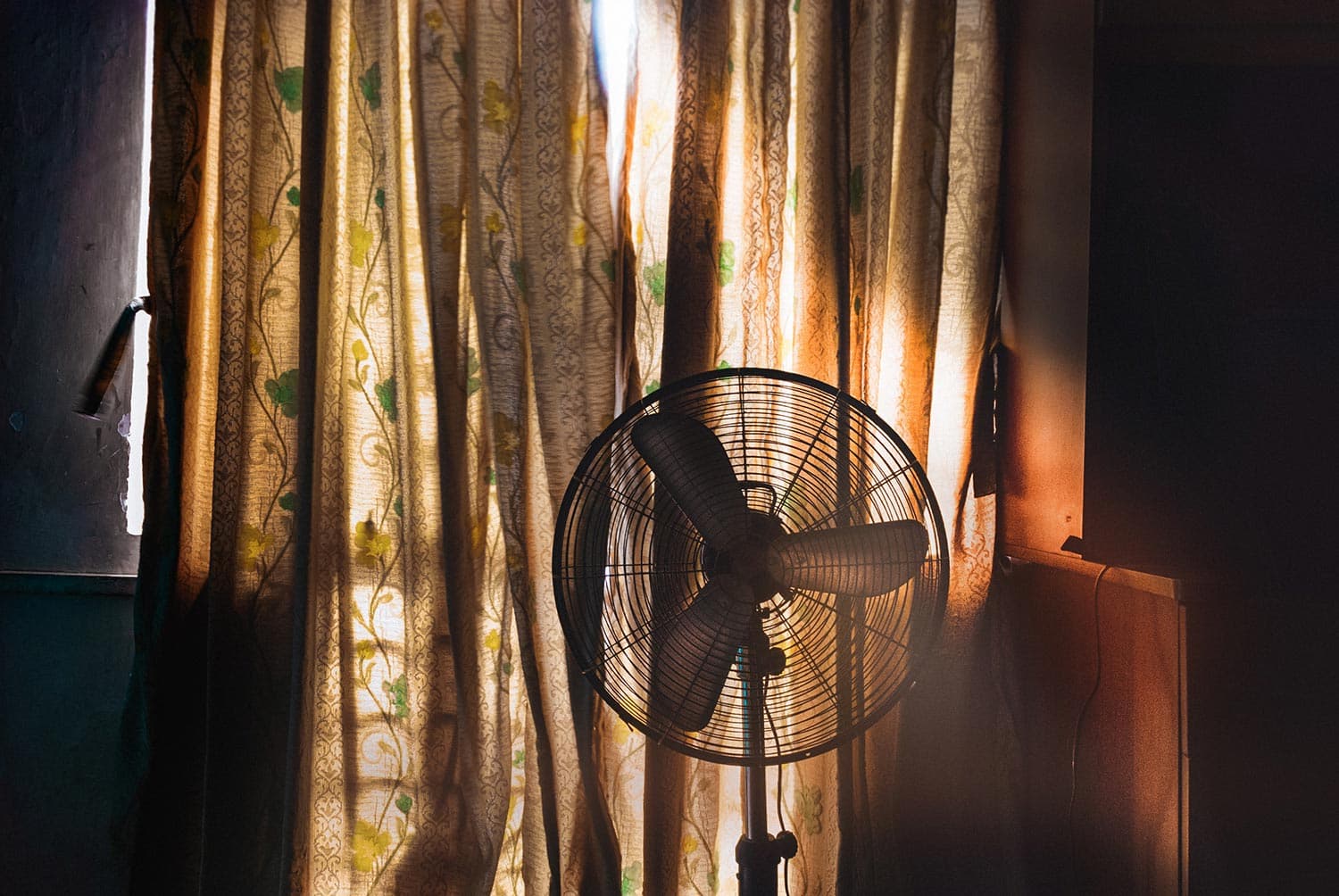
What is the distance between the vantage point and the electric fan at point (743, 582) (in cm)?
104

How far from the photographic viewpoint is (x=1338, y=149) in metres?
1.16

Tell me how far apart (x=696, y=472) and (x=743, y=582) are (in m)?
0.15

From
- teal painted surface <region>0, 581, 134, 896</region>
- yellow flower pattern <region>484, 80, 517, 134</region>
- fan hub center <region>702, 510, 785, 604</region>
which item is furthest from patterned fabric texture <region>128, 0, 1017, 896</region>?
fan hub center <region>702, 510, 785, 604</region>

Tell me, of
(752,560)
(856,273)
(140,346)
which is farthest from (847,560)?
(140,346)

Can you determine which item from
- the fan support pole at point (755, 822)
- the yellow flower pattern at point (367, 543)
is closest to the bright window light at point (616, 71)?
the yellow flower pattern at point (367, 543)

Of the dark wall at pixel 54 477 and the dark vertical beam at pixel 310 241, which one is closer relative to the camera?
the dark vertical beam at pixel 310 241

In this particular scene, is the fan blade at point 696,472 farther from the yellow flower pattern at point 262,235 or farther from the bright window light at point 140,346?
the bright window light at point 140,346

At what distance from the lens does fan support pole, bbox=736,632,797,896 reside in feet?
3.47

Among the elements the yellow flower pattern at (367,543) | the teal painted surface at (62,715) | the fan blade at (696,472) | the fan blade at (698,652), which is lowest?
the teal painted surface at (62,715)

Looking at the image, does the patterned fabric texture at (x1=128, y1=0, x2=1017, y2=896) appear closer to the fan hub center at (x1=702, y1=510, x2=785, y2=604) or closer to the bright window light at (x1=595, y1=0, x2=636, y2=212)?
the bright window light at (x1=595, y1=0, x2=636, y2=212)

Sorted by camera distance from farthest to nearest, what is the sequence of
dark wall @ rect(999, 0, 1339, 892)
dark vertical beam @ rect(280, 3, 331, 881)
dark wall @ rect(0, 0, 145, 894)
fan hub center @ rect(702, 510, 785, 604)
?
dark wall @ rect(0, 0, 145, 894) → dark vertical beam @ rect(280, 3, 331, 881) → dark wall @ rect(999, 0, 1339, 892) → fan hub center @ rect(702, 510, 785, 604)

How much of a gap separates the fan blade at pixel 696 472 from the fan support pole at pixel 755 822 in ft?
0.54

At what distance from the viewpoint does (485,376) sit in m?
1.47

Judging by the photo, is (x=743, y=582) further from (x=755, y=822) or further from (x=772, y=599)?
(x=755, y=822)
